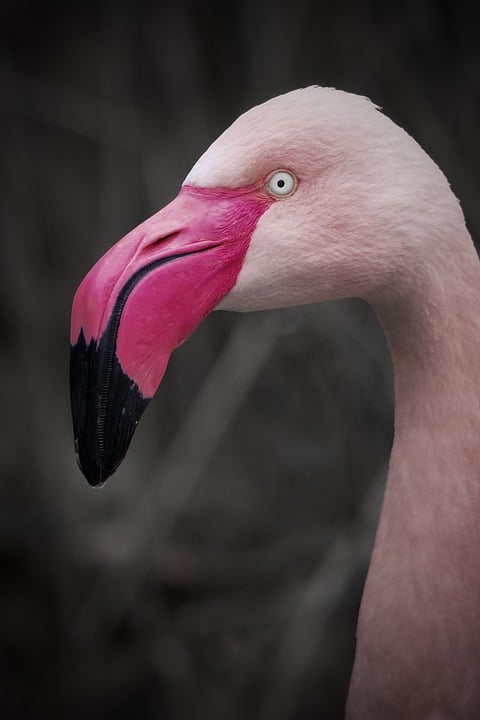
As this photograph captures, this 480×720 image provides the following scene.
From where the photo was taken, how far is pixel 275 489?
10.2ft

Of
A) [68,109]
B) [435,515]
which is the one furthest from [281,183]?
[68,109]

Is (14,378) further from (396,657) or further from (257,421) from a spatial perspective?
(396,657)

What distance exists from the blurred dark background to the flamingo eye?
68.6 inches

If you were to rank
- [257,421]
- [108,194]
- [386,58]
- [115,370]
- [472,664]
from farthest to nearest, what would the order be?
[257,421]
[108,194]
[386,58]
[472,664]
[115,370]

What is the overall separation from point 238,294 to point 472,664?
628mm

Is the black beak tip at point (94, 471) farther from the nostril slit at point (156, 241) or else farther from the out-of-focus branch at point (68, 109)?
the out-of-focus branch at point (68, 109)

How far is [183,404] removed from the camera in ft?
10.4

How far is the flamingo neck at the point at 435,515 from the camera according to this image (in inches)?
42.5

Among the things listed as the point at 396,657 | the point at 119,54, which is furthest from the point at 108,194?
the point at 396,657

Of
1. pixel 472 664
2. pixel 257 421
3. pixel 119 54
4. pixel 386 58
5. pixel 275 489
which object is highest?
pixel 119 54

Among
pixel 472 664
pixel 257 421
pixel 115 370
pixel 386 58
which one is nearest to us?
pixel 115 370

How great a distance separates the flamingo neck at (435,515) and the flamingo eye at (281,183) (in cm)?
22

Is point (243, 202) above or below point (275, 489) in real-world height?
above

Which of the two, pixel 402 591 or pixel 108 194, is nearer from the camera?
pixel 402 591
